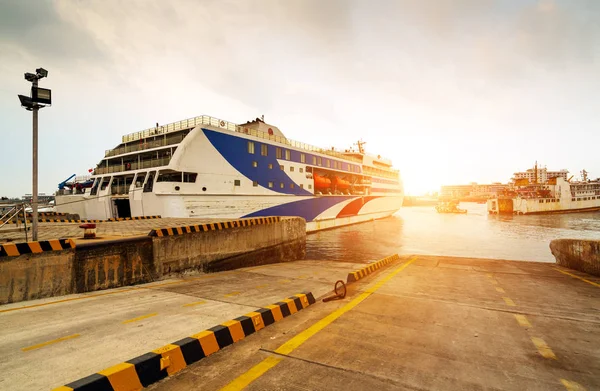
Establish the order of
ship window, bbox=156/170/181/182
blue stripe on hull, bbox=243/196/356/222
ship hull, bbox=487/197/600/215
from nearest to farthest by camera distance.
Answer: ship window, bbox=156/170/181/182 → blue stripe on hull, bbox=243/196/356/222 → ship hull, bbox=487/197/600/215

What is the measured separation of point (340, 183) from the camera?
3953cm

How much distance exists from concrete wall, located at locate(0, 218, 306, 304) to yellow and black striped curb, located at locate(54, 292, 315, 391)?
17.0 ft

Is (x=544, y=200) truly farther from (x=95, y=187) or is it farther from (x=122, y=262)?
(x=95, y=187)

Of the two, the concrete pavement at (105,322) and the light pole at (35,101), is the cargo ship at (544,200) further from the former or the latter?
the light pole at (35,101)

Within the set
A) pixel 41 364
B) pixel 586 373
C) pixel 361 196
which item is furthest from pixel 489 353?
pixel 361 196

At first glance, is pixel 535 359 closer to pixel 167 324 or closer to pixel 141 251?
pixel 167 324

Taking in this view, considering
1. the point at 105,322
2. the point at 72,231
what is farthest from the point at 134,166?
the point at 105,322

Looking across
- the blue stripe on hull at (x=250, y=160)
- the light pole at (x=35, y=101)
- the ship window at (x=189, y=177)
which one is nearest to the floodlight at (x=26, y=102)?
the light pole at (x=35, y=101)

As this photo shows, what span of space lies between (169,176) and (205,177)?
2.62 meters

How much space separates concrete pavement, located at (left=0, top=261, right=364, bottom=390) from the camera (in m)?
3.34

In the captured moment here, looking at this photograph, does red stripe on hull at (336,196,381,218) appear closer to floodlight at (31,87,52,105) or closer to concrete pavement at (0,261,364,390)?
concrete pavement at (0,261,364,390)

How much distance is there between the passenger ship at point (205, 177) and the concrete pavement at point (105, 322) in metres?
12.3

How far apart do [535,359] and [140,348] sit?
5311 millimetres

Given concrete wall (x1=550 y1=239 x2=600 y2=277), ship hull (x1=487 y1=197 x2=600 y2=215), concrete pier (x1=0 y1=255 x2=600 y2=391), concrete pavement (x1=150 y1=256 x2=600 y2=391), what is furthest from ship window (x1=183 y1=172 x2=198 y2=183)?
ship hull (x1=487 y1=197 x2=600 y2=215)
